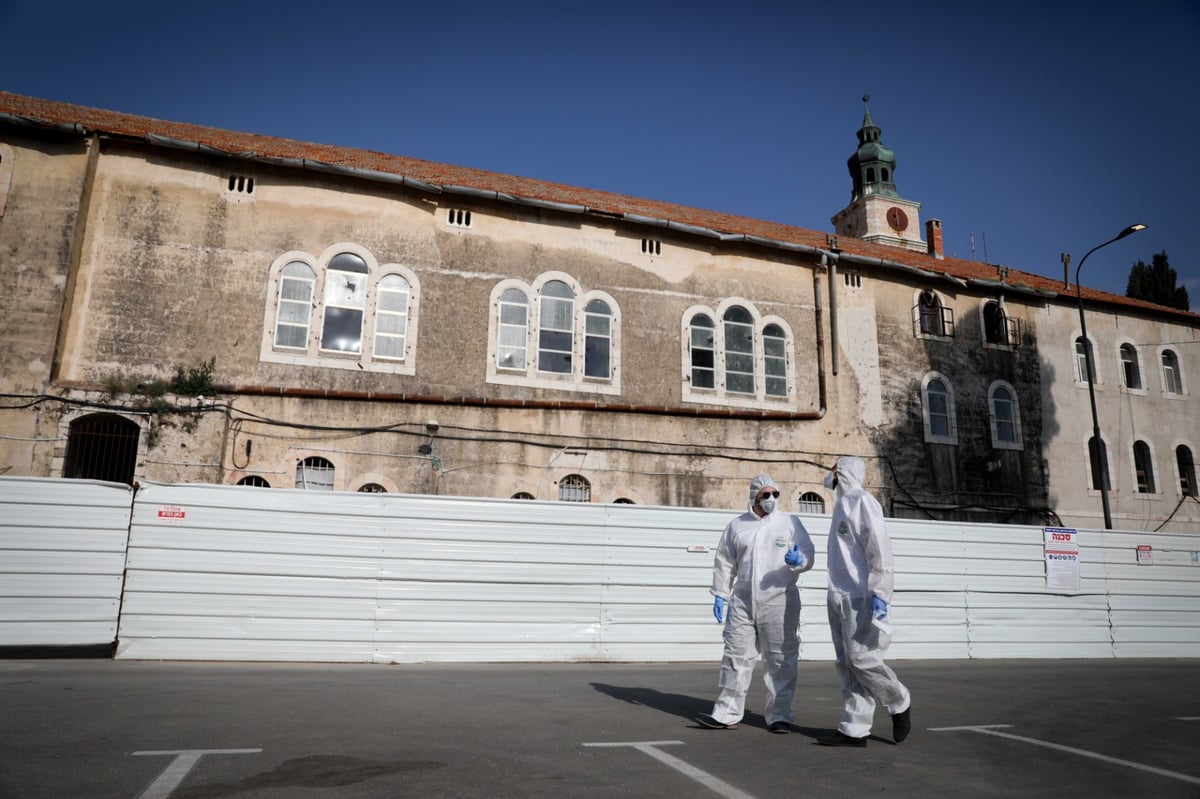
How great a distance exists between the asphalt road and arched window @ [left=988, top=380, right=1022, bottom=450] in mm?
14277

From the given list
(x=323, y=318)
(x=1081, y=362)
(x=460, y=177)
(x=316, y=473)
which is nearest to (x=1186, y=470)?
(x=1081, y=362)

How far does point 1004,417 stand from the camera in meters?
22.8

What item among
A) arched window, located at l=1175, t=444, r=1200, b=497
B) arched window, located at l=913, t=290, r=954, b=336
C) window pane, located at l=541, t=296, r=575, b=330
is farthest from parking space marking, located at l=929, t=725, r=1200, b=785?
arched window, located at l=1175, t=444, r=1200, b=497

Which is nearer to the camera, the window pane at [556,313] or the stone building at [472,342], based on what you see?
the stone building at [472,342]

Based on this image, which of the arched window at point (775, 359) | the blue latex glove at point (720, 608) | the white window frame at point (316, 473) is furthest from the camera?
the arched window at point (775, 359)

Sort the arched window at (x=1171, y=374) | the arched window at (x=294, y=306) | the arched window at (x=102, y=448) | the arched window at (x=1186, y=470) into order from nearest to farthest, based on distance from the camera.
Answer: the arched window at (x=102, y=448), the arched window at (x=294, y=306), the arched window at (x=1186, y=470), the arched window at (x=1171, y=374)

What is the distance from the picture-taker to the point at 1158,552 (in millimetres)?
14984

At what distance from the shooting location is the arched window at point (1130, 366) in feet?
83.2

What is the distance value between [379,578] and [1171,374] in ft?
87.5

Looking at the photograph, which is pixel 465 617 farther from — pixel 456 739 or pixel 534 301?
pixel 534 301

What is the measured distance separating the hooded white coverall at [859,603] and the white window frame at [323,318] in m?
12.2

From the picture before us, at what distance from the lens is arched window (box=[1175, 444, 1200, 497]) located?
24859 millimetres

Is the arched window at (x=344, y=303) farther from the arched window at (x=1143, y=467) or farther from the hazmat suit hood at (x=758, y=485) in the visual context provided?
the arched window at (x=1143, y=467)

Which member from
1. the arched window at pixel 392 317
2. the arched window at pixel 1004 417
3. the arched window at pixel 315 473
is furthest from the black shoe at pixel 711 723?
the arched window at pixel 1004 417
